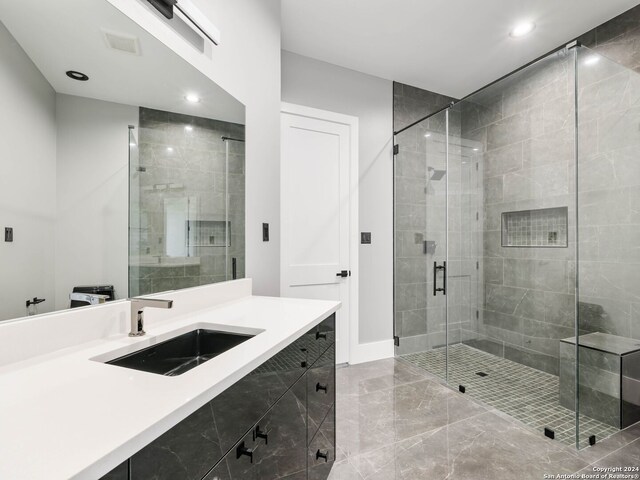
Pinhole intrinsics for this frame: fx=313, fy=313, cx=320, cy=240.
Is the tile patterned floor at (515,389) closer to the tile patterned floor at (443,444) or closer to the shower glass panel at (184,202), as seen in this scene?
the tile patterned floor at (443,444)

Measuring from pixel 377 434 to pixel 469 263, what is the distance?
5.23 ft

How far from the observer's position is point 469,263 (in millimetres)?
2729

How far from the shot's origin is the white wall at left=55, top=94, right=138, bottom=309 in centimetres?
91

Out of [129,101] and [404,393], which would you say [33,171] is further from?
[404,393]

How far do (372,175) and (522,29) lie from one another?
64.5 inches

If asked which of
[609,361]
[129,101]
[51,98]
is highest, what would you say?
[129,101]

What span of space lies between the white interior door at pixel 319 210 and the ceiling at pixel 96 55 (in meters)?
1.38

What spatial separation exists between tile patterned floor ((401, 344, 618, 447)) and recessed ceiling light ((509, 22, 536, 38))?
263cm

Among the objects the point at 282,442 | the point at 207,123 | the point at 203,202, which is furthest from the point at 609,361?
the point at 207,123

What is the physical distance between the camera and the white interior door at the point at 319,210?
9.01 feet

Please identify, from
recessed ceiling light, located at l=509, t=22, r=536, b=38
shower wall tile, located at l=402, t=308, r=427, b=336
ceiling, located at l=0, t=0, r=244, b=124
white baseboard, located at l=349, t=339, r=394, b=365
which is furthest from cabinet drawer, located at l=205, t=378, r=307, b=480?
recessed ceiling light, located at l=509, t=22, r=536, b=38

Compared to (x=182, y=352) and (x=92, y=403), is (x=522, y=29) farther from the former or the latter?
(x=92, y=403)

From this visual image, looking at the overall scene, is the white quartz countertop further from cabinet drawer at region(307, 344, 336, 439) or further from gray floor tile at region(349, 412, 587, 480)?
gray floor tile at region(349, 412, 587, 480)

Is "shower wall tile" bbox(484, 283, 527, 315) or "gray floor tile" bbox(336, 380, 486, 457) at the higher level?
"shower wall tile" bbox(484, 283, 527, 315)
